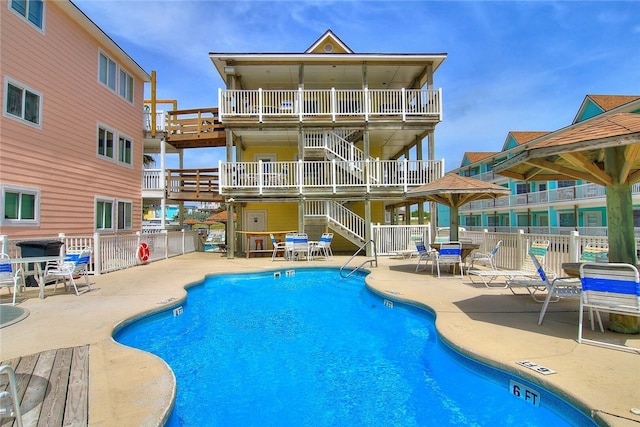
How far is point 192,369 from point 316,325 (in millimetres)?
2416

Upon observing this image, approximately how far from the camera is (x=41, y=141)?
10.4m

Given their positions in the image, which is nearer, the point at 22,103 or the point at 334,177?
the point at 22,103

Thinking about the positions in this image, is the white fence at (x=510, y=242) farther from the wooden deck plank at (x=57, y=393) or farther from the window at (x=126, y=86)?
the window at (x=126, y=86)

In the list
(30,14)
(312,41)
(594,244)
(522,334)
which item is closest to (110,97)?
(30,14)

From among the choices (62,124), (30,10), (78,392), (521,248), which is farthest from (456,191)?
(30,10)

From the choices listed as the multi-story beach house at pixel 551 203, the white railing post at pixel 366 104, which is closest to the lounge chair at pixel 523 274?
the white railing post at pixel 366 104

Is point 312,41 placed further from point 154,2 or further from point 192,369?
point 192,369

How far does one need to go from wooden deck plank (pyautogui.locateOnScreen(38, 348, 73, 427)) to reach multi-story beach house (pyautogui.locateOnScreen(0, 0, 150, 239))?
813cm

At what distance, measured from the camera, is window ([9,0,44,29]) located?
9.65m

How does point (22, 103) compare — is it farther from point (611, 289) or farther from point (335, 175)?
point (611, 289)

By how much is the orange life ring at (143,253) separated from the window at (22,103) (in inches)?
193

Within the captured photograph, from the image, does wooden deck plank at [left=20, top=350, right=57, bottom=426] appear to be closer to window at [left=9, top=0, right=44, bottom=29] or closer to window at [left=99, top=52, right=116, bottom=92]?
window at [left=9, top=0, right=44, bottom=29]

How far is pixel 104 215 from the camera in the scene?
13.7 metres

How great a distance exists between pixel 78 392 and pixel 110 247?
867 centimetres
